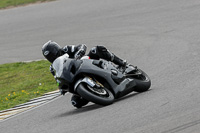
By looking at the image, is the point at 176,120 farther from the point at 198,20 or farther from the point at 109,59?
the point at 198,20

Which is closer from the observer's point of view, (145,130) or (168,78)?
(145,130)

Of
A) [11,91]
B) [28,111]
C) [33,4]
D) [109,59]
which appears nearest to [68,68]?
[109,59]

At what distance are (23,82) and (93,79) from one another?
5708mm

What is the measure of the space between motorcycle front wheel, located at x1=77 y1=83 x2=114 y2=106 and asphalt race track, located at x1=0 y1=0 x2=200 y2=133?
0.14 meters

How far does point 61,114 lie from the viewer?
8641 mm

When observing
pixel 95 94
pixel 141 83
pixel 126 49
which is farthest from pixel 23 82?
pixel 95 94

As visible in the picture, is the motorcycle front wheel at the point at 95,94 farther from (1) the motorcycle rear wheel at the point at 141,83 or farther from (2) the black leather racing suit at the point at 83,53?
(1) the motorcycle rear wheel at the point at 141,83

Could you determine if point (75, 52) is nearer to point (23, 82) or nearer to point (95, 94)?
point (95, 94)

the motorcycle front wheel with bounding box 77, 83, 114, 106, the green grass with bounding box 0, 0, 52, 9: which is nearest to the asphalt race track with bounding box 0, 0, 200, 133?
the motorcycle front wheel with bounding box 77, 83, 114, 106

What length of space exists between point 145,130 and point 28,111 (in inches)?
177

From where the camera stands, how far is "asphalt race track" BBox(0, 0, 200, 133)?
665 centimetres

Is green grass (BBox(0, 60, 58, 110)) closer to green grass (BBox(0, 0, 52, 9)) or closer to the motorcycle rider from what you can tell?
the motorcycle rider

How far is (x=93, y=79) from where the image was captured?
8164 millimetres

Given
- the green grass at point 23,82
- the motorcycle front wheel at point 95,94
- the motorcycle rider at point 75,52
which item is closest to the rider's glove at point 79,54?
the motorcycle rider at point 75,52
